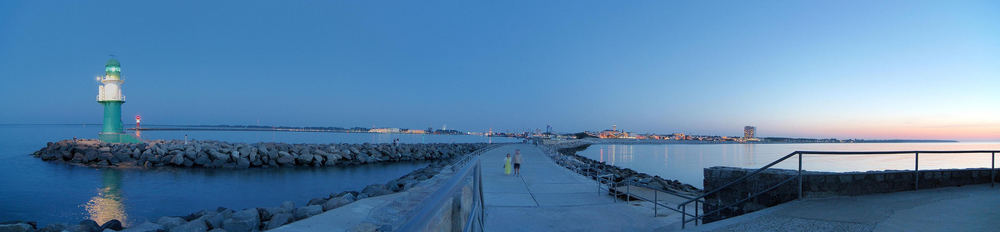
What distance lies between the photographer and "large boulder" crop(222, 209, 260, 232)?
9082 mm

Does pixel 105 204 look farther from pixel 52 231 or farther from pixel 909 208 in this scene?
pixel 909 208

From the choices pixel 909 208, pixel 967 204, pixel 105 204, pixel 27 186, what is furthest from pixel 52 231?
pixel 27 186

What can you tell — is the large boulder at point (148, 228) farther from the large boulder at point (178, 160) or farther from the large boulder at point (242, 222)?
the large boulder at point (178, 160)

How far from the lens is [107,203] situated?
1659cm

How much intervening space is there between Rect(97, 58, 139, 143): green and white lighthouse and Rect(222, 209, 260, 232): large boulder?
1272 inches

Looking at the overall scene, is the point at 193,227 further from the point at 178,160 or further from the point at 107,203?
the point at 178,160

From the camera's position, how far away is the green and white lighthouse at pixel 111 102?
3359 cm

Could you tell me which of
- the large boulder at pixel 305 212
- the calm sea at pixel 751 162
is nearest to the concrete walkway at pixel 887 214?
the large boulder at pixel 305 212

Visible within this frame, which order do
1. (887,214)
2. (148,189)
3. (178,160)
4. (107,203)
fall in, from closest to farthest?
(887,214)
(107,203)
(148,189)
(178,160)

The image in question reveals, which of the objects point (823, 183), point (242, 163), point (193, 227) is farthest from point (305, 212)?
point (242, 163)

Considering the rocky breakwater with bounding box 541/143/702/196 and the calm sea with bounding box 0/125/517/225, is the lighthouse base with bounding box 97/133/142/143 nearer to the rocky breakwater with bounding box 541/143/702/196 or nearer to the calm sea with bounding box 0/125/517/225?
the calm sea with bounding box 0/125/517/225

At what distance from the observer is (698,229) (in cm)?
623

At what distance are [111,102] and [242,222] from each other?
111 ft

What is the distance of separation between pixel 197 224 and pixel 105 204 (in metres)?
10.9
